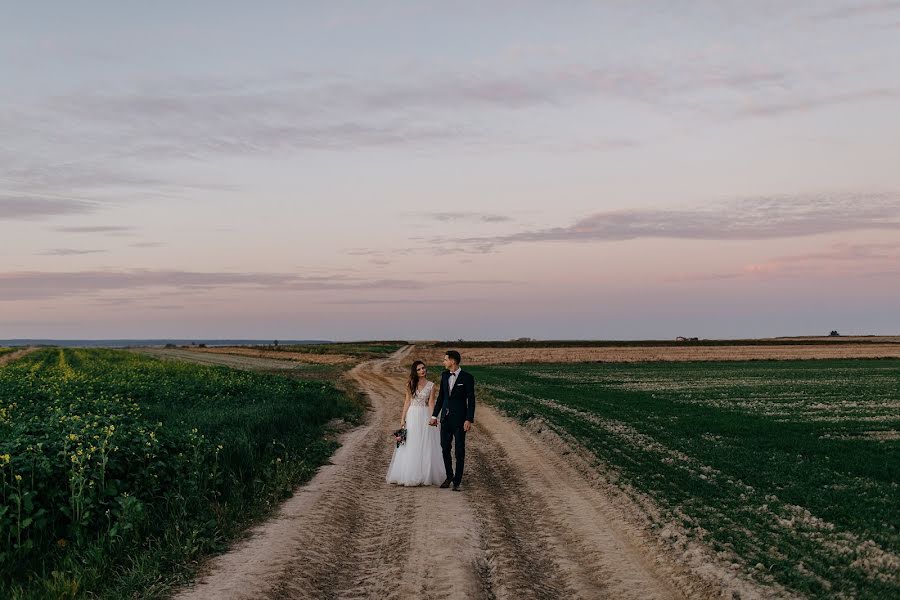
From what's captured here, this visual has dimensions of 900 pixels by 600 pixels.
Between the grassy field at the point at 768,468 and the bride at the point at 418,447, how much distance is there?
3.99 m

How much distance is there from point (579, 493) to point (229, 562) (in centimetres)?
701

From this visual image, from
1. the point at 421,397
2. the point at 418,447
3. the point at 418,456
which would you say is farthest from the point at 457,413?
the point at 418,456

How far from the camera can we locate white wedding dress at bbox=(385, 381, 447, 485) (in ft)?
47.5

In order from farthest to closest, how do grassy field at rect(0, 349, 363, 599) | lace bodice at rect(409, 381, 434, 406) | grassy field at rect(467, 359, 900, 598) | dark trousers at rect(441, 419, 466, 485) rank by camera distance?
lace bodice at rect(409, 381, 434, 406) < dark trousers at rect(441, 419, 466, 485) < grassy field at rect(467, 359, 900, 598) < grassy field at rect(0, 349, 363, 599)

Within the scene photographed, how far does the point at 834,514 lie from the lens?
12086mm

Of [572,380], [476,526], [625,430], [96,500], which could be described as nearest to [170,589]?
[96,500]

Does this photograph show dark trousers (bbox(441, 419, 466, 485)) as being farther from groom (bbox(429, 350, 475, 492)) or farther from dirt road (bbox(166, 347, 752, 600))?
dirt road (bbox(166, 347, 752, 600))

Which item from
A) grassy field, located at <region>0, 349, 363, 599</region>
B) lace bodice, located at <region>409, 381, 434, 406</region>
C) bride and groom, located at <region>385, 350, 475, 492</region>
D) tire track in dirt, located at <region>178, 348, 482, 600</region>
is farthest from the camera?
lace bodice, located at <region>409, 381, 434, 406</region>

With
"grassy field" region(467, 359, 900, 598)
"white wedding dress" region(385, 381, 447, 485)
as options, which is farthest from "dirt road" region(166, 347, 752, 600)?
"grassy field" region(467, 359, 900, 598)

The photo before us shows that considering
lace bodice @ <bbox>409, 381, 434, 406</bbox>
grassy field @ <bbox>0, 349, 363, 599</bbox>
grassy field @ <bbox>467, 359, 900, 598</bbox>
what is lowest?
grassy field @ <bbox>467, 359, 900, 598</bbox>

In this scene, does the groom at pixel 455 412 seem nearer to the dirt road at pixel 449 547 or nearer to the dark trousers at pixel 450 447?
the dark trousers at pixel 450 447

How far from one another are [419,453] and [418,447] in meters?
0.12

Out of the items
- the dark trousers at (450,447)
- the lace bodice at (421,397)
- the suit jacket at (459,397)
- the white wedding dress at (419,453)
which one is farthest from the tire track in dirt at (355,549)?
the lace bodice at (421,397)

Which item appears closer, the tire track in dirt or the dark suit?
the tire track in dirt
